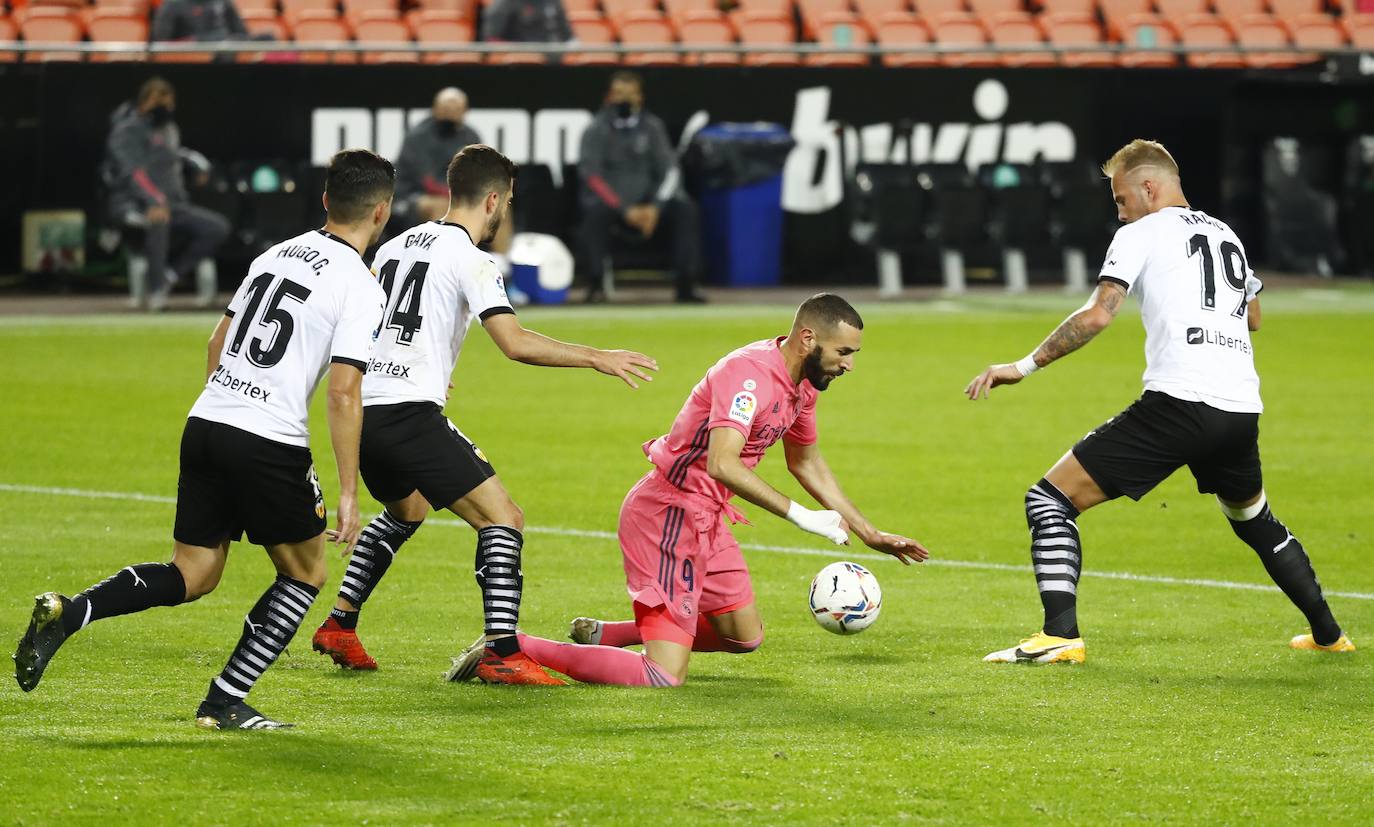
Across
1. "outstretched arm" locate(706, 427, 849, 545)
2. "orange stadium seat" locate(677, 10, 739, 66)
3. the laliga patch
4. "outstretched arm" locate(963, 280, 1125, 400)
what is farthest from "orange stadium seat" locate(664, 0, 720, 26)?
"outstretched arm" locate(706, 427, 849, 545)

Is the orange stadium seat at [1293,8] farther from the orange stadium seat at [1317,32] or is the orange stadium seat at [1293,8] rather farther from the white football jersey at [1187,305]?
the white football jersey at [1187,305]

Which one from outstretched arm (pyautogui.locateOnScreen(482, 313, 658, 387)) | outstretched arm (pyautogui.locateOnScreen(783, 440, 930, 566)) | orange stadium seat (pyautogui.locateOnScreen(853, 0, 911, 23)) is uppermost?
orange stadium seat (pyautogui.locateOnScreen(853, 0, 911, 23))

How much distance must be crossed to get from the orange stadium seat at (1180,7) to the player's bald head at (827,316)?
71.5ft

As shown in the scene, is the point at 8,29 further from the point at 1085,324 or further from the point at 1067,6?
the point at 1085,324

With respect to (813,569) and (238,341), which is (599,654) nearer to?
(238,341)

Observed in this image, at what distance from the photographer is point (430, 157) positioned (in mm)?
20812

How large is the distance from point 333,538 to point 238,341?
0.72 m

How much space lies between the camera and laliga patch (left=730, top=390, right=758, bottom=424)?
7.09 m

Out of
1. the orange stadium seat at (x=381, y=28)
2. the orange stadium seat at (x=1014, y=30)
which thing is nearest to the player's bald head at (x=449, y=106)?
the orange stadium seat at (x=381, y=28)

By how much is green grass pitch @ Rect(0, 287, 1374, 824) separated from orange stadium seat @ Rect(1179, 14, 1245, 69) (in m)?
11.7

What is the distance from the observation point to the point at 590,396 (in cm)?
1652

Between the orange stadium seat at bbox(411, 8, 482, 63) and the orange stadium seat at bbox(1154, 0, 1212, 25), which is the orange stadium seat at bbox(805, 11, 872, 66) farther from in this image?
the orange stadium seat at bbox(1154, 0, 1212, 25)

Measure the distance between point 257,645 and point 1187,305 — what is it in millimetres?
3642

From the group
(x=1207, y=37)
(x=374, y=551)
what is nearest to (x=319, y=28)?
(x=1207, y=37)
